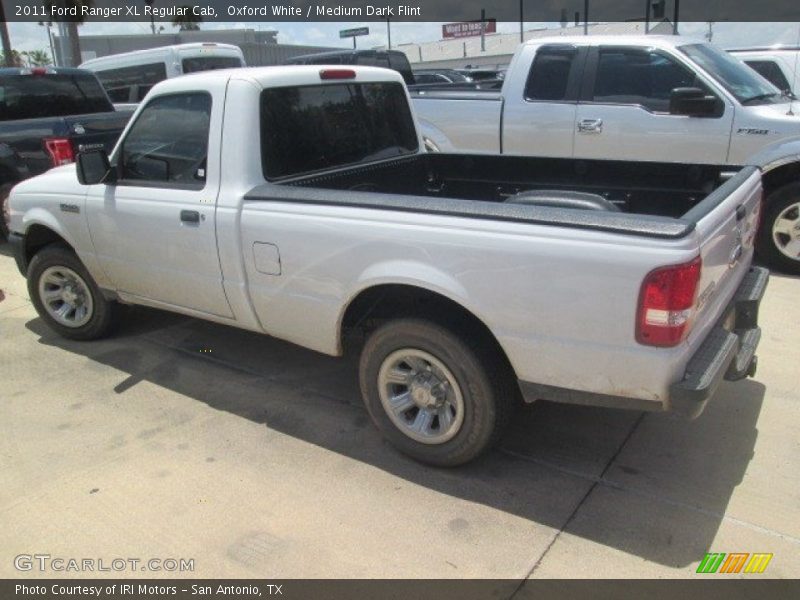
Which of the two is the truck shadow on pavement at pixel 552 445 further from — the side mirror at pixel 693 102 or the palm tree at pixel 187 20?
the palm tree at pixel 187 20

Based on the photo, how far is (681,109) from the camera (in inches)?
223

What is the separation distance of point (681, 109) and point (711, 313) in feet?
11.3

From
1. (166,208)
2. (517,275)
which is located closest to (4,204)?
(166,208)

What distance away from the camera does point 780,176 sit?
18.9 ft

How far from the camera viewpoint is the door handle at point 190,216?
3.60 meters

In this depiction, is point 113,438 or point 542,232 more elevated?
point 542,232

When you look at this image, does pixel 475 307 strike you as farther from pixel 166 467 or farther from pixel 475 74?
pixel 475 74

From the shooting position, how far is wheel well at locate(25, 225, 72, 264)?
4.75 metres

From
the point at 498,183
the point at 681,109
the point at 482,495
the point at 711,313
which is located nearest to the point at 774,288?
the point at 681,109

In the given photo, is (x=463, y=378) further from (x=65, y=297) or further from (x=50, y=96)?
(x=50, y=96)

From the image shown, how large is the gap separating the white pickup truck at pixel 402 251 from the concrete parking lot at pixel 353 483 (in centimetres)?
37

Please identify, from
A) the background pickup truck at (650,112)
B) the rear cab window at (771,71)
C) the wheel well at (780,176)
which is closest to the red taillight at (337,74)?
the background pickup truck at (650,112)

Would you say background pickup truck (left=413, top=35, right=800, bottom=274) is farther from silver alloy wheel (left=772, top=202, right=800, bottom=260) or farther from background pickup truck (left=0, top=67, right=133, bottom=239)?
background pickup truck (left=0, top=67, right=133, bottom=239)

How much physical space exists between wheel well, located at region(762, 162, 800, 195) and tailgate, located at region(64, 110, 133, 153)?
6.14 m
